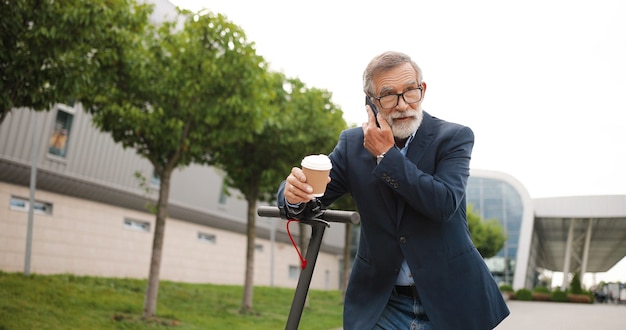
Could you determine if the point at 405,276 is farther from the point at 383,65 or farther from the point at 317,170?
the point at 383,65

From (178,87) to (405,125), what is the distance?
30.5 ft

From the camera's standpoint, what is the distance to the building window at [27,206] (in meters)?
18.5

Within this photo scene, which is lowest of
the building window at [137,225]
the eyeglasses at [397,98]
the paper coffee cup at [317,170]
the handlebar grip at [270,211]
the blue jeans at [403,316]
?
the building window at [137,225]

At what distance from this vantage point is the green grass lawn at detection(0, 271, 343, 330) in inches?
406

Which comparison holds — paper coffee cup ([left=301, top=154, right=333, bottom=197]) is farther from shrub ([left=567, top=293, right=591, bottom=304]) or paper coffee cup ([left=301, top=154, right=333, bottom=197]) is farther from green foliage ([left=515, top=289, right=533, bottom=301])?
shrub ([left=567, top=293, right=591, bottom=304])

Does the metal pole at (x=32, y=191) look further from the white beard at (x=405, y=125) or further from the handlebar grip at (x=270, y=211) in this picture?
the white beard at (x=405, y=125)

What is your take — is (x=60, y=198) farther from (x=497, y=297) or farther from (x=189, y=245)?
(x=497, y=297)

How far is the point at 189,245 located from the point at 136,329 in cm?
1846

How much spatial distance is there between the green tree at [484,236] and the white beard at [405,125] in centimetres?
3933

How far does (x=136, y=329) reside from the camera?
10281mm

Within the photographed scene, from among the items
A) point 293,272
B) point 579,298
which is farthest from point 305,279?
point 579,298

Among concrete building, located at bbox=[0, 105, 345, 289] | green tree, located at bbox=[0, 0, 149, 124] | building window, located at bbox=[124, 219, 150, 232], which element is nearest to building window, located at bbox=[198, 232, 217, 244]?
concrete building, located at bbox=[0, 105, 345, 289]

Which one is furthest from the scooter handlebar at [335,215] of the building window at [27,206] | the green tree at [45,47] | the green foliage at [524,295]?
the green foliage at [524,295]

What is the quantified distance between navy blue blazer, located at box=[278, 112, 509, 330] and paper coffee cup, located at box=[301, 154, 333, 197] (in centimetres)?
27
